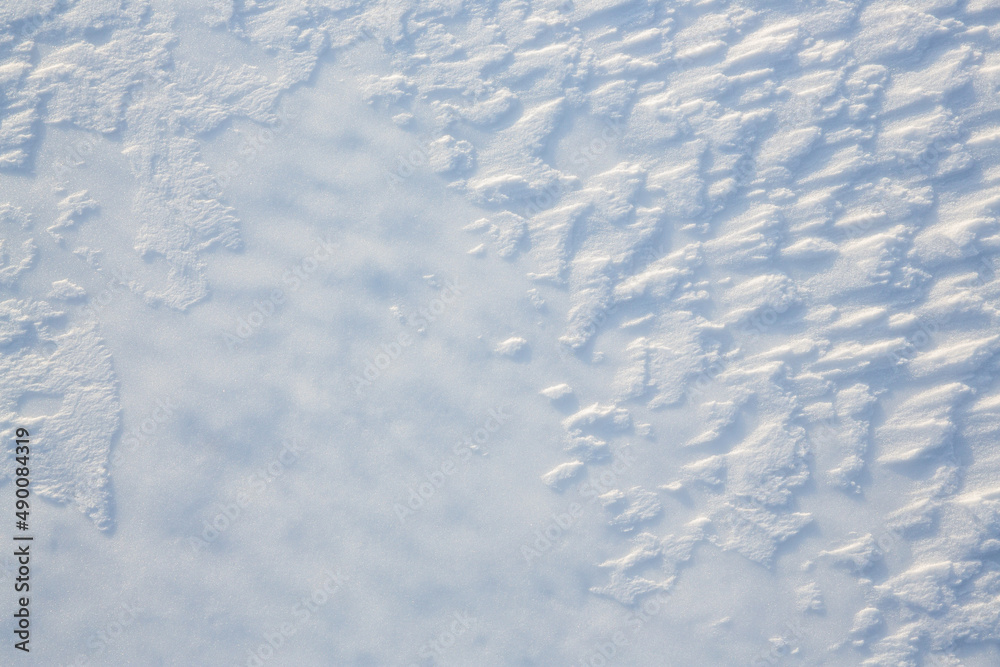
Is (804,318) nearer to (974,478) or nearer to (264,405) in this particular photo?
(974,478)

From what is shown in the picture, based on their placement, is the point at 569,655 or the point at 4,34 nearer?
the point at 569,655

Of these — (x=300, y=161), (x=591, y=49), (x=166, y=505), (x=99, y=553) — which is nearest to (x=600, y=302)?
(x=591, y=49)

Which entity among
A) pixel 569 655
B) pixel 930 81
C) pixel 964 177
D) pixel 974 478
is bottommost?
pixel 569 655

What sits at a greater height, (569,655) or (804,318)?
(804,318)

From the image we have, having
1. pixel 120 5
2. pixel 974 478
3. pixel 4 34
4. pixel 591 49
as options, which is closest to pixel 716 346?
pixel 974 478

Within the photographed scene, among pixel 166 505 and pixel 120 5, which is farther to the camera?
pixel 120 5

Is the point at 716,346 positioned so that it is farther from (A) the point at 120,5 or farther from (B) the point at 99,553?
(A) the point at 120,5
